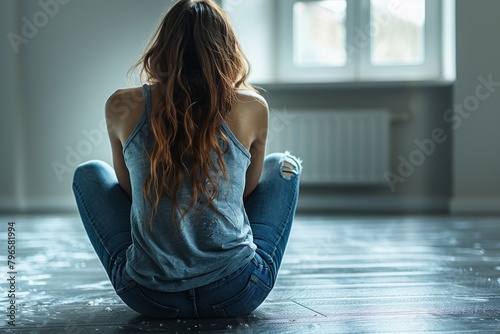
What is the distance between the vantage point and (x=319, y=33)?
4.56m

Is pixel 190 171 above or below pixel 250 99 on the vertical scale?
below

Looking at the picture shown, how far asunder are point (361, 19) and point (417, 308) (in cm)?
311

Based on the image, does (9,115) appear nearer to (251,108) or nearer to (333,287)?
(333,287)

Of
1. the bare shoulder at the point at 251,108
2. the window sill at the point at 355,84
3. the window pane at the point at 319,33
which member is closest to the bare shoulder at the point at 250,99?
the bare shoulder at the point at 251,108

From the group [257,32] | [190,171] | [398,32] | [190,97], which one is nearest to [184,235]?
[190,171]

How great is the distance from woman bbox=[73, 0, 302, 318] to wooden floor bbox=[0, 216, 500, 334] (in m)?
0.09

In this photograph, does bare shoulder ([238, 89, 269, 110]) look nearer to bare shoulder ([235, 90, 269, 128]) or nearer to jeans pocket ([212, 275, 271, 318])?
bare shoulder ([235, 90, 269, 128])

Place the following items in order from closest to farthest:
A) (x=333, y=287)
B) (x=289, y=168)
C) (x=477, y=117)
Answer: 1. (x=289, y=168)
2. (x=333, y=287)
3. (x=477, y=117)

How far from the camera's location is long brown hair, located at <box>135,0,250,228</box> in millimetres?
1339

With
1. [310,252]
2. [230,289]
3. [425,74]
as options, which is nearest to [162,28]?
[230,289]

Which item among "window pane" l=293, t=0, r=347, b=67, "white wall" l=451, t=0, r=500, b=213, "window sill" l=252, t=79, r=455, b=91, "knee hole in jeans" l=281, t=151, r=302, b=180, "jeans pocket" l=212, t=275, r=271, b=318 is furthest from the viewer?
"window pane" l=293, t=0, r=347, b=67

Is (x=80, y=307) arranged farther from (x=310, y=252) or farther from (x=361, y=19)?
(x=361, y=19)

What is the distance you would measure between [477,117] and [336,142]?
82 centimetres

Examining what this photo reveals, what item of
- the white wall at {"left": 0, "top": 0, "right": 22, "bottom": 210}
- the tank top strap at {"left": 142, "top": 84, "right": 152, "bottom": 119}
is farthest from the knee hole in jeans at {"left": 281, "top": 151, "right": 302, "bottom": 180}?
the white wall at {"left": 0, "top": 0, "right": 22, "bottom": 210}
